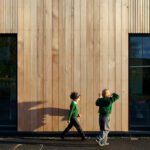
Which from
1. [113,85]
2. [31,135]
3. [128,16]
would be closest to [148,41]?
[128,16]

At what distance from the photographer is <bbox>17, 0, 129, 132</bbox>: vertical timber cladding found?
8.46 m

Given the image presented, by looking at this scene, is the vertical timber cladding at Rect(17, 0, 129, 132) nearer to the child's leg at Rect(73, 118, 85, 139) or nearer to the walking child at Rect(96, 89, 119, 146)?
the child's leg at Rect(73, 118, 85, 139)

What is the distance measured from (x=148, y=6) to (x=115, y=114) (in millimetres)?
3503

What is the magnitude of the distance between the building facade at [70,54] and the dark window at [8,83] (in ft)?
1.34

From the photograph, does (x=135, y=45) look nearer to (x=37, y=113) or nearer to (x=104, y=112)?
(x=104, y=112)

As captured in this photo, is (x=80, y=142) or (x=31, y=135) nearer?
(x=80, y=142)

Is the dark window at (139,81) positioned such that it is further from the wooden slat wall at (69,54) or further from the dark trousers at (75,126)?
the dark trousers at (75,126)

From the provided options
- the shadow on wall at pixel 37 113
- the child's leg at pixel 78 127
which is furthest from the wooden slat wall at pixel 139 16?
the shadow on wall at pixel 37 113

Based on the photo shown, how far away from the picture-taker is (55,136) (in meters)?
8.48

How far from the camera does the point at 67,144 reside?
778 cm

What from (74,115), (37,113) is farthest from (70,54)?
(37,113)

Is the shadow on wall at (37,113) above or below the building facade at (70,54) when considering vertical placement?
below

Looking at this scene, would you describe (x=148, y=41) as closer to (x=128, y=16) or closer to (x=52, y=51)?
(x=128, y=16)

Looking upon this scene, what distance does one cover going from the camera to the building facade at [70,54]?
8453 millimetres
